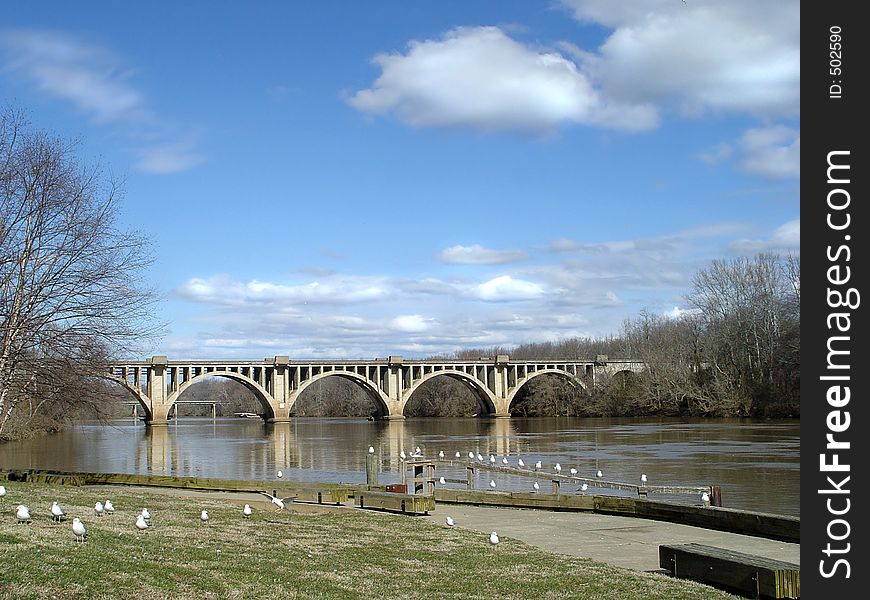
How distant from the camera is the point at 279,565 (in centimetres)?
1093

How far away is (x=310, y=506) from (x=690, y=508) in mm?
8601

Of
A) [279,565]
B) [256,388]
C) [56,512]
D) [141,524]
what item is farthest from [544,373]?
[279,565]

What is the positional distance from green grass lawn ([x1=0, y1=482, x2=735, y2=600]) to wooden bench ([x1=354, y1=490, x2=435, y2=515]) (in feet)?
11.5

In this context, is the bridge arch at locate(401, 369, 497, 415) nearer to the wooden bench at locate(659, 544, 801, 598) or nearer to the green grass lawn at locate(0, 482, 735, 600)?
the green grass lawn at locate(0, 482, 735, 600)

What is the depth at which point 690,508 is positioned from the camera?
17062 millimetres

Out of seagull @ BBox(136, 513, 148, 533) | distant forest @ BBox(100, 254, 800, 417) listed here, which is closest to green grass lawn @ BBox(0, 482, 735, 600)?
seagull @ BBox(136, 513, 148, 533)

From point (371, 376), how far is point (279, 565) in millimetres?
106292

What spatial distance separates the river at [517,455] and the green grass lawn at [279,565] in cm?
1269

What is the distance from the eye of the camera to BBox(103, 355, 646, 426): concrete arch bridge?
3839 inches

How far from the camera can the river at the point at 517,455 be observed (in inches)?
1275

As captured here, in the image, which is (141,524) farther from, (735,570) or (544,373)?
(544,373)

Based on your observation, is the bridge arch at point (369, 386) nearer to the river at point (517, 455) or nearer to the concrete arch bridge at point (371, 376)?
the concrete arch bridge at point (371, 376)
